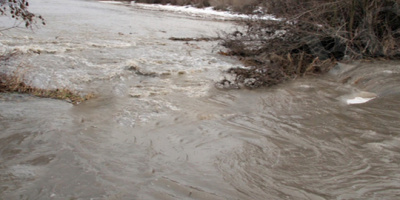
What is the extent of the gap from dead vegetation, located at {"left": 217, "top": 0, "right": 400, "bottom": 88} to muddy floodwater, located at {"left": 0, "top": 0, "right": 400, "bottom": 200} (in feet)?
2.11

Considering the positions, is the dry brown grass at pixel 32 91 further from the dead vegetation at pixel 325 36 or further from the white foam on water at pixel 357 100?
the white foam on water at pixel 357 100

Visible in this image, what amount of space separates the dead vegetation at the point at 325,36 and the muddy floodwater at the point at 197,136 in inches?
25.3

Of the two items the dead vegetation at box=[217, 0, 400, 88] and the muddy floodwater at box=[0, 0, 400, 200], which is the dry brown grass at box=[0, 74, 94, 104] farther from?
the dead vegetation at box=[217, 0, 400, 88]

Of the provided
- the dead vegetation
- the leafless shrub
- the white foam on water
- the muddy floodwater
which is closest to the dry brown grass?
the muddy floodwater

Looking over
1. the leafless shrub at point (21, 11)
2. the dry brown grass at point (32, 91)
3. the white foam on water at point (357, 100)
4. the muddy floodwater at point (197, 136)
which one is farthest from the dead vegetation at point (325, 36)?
the leafless shrub at point (21, 11)

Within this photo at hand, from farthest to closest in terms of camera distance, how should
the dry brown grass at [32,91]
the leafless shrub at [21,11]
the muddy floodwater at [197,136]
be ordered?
the dry brown grass at [32,91] → the leafless shrub at [21,11] → the muddy floodwater at [197,136]

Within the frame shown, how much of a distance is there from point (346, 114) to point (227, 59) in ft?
19.9

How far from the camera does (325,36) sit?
9.58 m

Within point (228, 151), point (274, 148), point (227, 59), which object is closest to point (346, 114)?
point (274, 148)

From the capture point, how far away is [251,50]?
11516mm

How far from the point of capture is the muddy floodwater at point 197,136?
343cm

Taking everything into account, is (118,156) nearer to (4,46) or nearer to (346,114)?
(346,114)

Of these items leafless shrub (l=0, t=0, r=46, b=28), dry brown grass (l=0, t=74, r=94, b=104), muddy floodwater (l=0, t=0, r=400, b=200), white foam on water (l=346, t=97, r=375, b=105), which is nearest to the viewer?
muddy floodwater (l=0, t=0, r=400, b=200)

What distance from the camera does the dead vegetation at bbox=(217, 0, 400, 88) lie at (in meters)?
9.12
